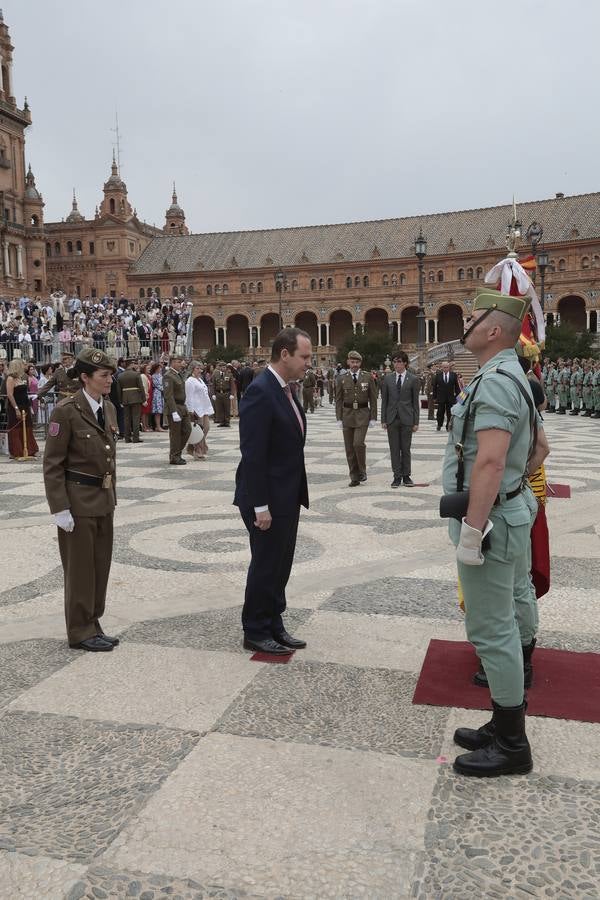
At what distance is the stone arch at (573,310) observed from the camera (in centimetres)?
7047

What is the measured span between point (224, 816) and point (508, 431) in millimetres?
1617

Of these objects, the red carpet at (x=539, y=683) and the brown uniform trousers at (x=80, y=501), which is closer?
the red carpet at (x=539, y=683)

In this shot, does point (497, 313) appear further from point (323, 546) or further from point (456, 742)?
point (323, 546)

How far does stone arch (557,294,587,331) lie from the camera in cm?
7047

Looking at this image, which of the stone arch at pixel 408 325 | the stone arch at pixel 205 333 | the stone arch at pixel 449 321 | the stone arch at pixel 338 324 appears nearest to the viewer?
the stone arch at pixel 449 321

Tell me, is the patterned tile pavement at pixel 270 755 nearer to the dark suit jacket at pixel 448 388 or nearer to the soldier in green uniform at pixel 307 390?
the dark suit jacket at pixel 448 388

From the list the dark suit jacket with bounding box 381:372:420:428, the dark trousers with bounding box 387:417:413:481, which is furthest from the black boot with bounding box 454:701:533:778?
the dark suit jacket with bounding box 381:372:420:428

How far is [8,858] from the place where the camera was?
92.7 inches

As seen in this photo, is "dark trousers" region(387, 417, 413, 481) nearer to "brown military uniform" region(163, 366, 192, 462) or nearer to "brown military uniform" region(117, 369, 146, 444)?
"brown military uniform" region(163, 366, 192, 462)

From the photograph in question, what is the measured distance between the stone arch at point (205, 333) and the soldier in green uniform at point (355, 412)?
77.1 metres

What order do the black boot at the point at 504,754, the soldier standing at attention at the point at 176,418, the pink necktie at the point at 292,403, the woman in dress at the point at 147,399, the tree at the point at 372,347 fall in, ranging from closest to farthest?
the black boot at the point at 504,754
the pink necktie at the point at 292,403
the soldier standing at attention at the point at 176,418
the woman in dress at the point at 147,399
the tree at the point at 372,347

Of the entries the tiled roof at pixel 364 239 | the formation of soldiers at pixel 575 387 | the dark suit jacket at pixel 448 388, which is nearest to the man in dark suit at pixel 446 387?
the dark suit jacket at pixel 448 388

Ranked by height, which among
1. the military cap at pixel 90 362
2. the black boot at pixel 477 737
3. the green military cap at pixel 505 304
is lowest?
the black boot at pixel 477 737

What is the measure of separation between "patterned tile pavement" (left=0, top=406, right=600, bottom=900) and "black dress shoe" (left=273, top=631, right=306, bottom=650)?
0.08 metres
